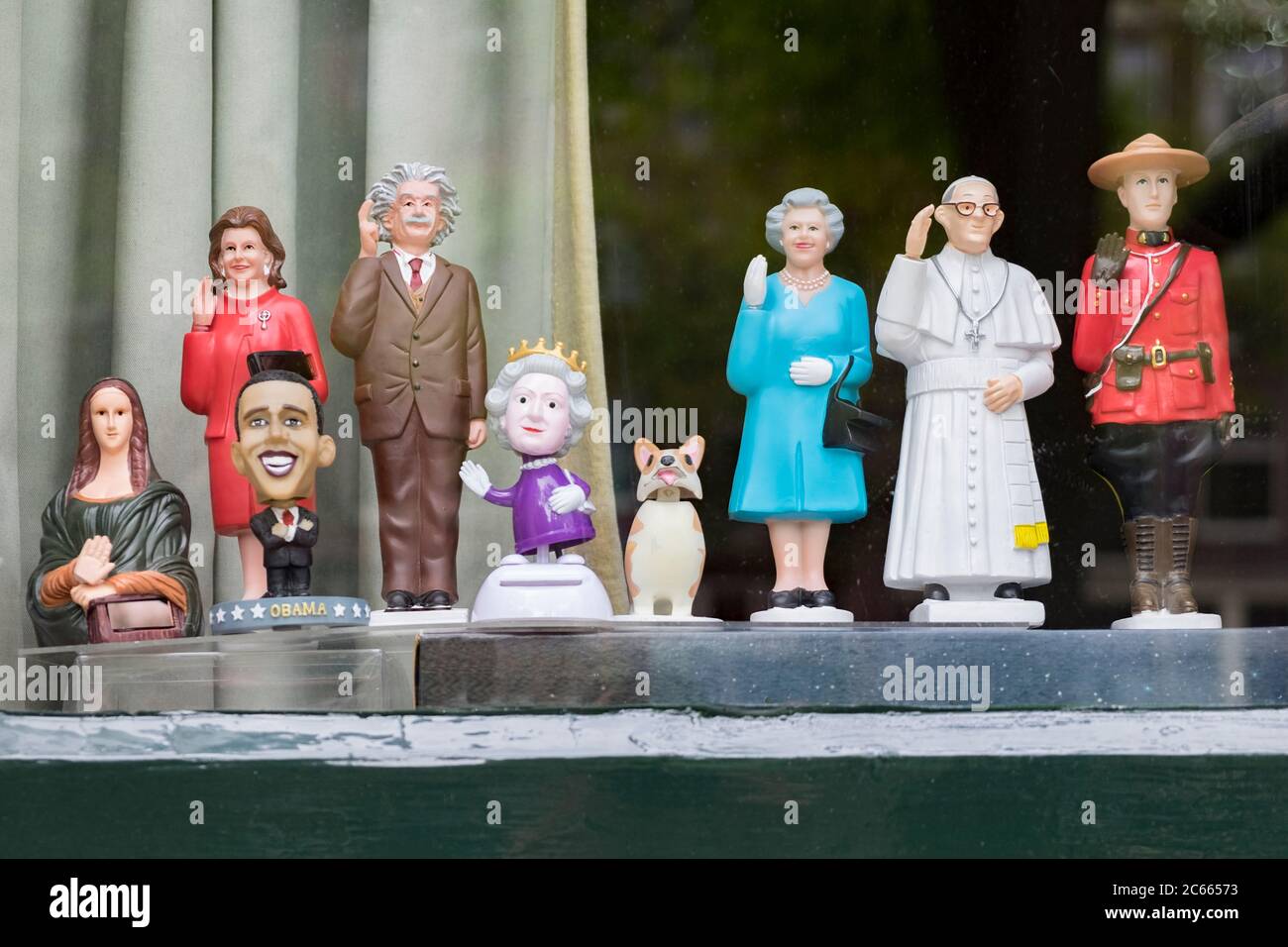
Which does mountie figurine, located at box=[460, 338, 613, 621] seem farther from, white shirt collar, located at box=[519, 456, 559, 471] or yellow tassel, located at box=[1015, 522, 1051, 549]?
yellow tassel, located at box=[1015, 522, 1051, 549]

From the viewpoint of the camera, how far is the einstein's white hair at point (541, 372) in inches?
135

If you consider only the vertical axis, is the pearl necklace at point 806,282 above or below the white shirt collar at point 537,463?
above

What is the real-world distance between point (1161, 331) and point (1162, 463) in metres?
0.26

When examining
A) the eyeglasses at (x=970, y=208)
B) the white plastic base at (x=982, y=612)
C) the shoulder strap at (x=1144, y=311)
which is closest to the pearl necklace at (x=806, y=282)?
the eyeglasses at (x=970, y=208)

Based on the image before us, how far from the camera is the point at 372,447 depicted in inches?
146

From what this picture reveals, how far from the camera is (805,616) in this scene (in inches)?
138

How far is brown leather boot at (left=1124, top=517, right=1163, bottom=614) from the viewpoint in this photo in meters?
3.48

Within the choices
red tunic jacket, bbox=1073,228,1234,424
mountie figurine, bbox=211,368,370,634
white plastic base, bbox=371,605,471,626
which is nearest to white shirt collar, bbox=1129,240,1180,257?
red tunic jacket, bbox=1073,228,1234,424

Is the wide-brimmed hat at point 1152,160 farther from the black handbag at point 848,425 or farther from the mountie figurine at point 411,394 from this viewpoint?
the mountie figurine at point 411,394

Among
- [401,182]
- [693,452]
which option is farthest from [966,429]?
[401,182]

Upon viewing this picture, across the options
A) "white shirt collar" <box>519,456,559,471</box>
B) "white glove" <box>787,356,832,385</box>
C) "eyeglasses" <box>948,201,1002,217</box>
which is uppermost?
"eyeglasses" <box>948,201,1002,217</box>

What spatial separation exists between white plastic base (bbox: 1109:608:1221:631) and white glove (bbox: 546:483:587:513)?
3.39 ft

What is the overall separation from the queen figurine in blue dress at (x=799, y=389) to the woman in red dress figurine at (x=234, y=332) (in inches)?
35.9

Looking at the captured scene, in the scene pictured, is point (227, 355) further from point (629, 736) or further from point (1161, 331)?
point (1161, 331)
